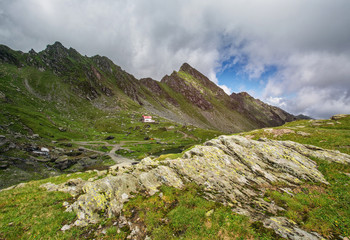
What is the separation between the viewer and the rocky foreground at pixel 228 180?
35.8 ft

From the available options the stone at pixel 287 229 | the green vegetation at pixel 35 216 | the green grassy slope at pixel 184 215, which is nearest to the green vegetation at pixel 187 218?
the green grassy slope at pixel 184 215

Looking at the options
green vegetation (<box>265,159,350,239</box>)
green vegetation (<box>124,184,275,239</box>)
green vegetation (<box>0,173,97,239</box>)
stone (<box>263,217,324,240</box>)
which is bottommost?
green vegetation (<box>0,173,97,239</box>)

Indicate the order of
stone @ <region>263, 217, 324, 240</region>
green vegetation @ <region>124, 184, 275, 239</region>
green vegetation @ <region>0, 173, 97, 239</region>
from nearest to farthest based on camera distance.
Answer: stone @ <region>263, 217, 324, 240</region>
green vegetation @ <region>124, 184, 275, 239</region>
green vegetation @ <region>0, 173, 97, 239</region>

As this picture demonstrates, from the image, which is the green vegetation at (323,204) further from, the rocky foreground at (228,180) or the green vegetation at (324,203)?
the rocky foreground at (228,180)

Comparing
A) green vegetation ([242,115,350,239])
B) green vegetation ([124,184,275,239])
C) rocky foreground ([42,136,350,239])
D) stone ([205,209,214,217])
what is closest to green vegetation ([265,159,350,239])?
green vegetation ([242,115,350,239])

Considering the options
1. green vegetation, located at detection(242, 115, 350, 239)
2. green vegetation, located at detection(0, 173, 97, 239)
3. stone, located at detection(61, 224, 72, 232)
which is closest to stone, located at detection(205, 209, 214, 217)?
green vegetation, located at detection(242, 115, 350, 239)

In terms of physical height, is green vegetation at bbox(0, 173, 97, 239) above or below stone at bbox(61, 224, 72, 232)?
below

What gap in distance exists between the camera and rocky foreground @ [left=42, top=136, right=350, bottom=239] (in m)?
10.9

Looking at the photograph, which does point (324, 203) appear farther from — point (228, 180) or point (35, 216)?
point (35, 216)

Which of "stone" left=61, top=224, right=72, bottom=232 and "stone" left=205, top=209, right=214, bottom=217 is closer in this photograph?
"stone" left=61, top=224, right=72, bottom=232

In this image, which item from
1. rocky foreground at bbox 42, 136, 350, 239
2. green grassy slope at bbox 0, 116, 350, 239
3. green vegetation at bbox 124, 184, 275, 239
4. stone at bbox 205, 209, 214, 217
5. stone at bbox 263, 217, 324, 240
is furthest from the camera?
rocky foreground at bbox 42, 136, 350, 239

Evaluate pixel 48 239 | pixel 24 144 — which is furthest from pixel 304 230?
pixel 24 144

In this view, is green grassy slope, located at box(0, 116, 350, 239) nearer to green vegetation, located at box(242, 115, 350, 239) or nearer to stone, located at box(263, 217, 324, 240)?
green vegetation, located at box(242, 115, 350, 239)

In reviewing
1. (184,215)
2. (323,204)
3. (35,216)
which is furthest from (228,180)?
(35,216)
